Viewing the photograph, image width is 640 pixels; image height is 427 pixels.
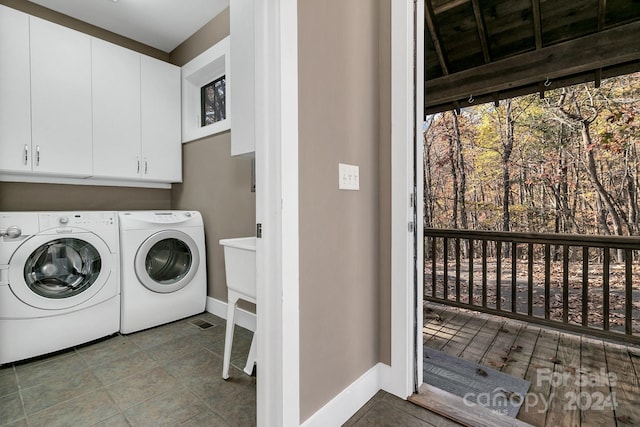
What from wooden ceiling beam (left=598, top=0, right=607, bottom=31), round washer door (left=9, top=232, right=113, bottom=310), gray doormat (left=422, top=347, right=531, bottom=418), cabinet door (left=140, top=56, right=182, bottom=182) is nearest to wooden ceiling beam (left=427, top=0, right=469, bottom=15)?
wooden ceiling beam (left=598, top=0, right=607, bottom=31)

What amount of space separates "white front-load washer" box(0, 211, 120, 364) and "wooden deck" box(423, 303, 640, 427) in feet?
8.42

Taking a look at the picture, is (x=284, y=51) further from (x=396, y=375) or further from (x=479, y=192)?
(x=479, y=192)

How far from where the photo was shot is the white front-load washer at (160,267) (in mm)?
2381

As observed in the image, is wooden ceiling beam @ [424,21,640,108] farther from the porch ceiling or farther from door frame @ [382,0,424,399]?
door frame @ [382,0,424,399]

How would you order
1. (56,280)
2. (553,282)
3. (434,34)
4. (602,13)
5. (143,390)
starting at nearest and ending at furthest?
1. (143,390)
2. (56,280)
3. (602,13)
4. (434,34)
5. (553,282)

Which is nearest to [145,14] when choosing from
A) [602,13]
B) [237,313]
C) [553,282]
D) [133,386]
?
[237,313]

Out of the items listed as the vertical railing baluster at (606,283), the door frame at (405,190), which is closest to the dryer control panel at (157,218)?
the door frame at (405,190)

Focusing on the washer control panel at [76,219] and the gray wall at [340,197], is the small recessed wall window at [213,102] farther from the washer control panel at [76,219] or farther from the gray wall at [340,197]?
the gray wall at [340,197]

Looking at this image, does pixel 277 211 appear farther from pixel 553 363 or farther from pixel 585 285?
pixel 585 285

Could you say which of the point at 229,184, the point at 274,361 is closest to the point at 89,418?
the point at 274,361

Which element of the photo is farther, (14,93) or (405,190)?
(14,93)

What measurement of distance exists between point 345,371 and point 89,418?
4.14 feet

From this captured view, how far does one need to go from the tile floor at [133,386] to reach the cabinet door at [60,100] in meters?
1.51

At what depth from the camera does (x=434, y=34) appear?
2.89 meters
